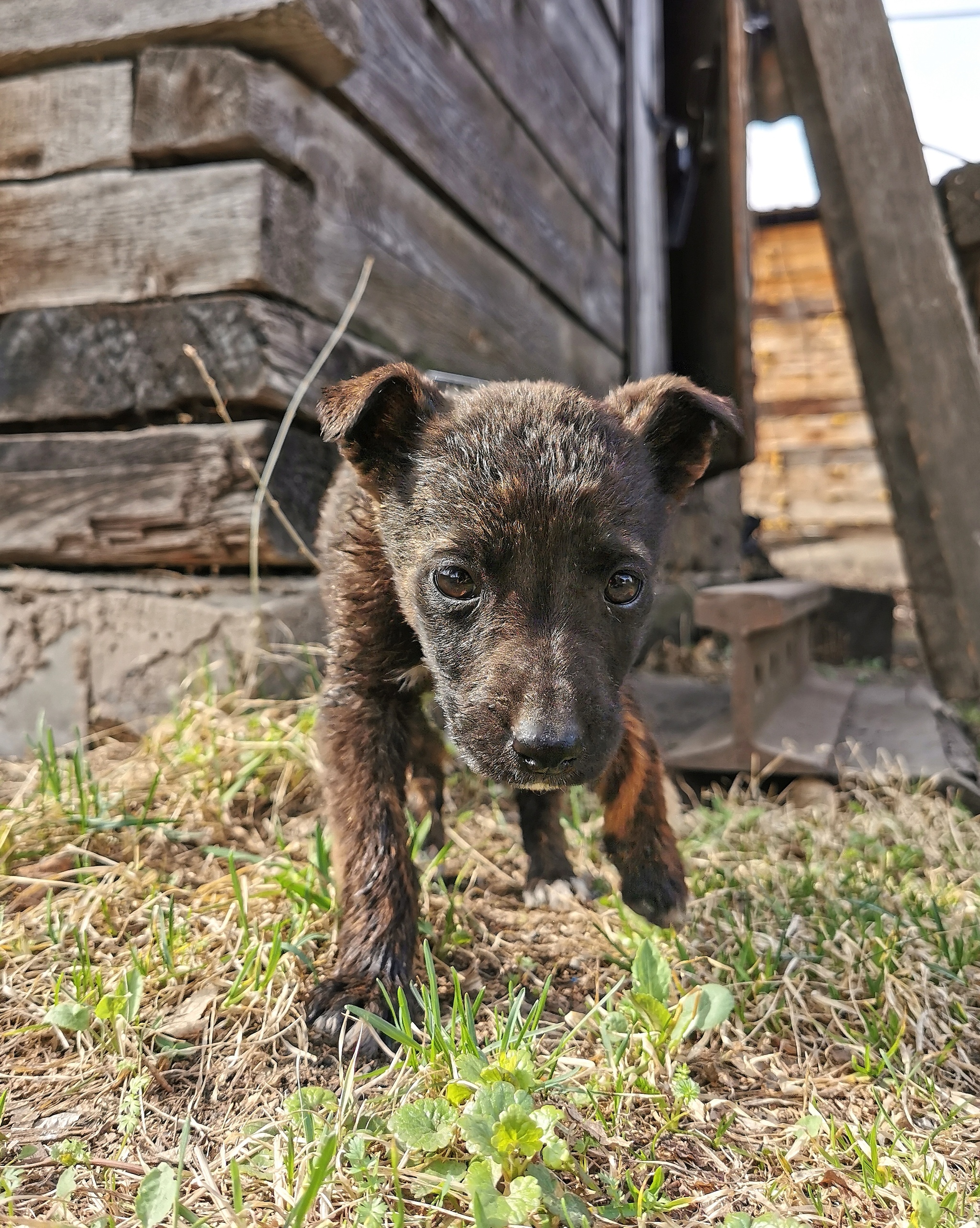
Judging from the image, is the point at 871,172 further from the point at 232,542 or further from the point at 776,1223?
the point at 776,1223

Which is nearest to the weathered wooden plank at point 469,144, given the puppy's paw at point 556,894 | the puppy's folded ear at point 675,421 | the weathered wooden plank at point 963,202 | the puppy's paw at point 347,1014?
the puppy's folded ear at point 675,421

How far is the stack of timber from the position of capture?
12367 mm

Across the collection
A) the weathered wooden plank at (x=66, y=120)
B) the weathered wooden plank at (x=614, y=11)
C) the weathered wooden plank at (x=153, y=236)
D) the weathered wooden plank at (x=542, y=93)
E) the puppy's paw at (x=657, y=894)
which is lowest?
the puppy's paw at (x=657, y=894)

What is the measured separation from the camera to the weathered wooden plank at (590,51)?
18.5 feet

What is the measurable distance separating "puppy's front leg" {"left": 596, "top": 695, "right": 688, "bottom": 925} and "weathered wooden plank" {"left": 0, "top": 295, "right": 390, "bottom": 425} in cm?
180

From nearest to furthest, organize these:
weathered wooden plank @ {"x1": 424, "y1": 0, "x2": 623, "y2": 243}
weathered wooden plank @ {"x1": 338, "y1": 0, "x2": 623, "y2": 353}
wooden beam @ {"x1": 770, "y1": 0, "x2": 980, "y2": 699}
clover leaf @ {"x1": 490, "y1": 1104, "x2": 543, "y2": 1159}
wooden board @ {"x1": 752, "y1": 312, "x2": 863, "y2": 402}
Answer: clover leaf @ {"x1": 490, "y1": 1104, "x2": 543, "y2": 1159} < weathered wooden plank @ {"x1": 338, "y1": 0, "x2": 623, "y2": 353} < weathered wooden plank @ {"x1": 424, "y1": 0, "x2": 623, "y2": 243} < wooden beam @ {"x1": 770, "y1": 0, "x2": 980, "y2": 699} < wooden board @ {"x1": 752, "y1": 312, "x2": 863, "y2": 402}

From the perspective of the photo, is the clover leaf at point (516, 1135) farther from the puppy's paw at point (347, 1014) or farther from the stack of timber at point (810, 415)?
the stack of timber at point (810, 415)

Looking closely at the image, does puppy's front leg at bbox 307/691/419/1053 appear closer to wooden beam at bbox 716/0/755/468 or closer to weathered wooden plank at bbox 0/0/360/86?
weathered wooden plank at bbox 0/0/360/86

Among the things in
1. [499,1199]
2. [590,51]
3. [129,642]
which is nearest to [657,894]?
[499,1199]

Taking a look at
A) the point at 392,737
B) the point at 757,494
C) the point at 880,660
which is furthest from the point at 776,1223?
the point at 757,494

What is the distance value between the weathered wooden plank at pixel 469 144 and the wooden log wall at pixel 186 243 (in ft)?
0.07

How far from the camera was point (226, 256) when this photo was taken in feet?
10.2

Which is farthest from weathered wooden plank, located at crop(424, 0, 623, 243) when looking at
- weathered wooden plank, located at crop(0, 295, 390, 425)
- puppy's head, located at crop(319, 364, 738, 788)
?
puppy's head, located at crop(319, 364, 738, 788)

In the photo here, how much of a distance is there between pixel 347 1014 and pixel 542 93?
536 cm
